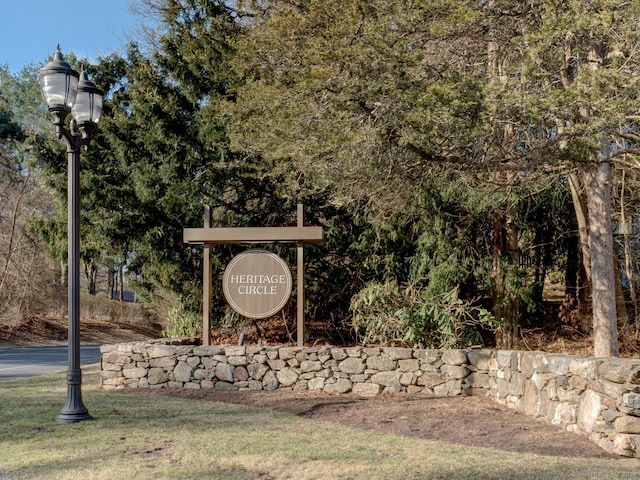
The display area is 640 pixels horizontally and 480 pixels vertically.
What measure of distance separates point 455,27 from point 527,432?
5438mm

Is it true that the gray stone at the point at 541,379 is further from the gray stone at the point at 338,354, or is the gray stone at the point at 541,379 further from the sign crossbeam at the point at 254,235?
the sign crossbeam at the point at 254,235

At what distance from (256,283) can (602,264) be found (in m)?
5.50

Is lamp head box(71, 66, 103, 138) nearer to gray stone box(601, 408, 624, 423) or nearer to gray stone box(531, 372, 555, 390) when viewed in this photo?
gray stone box(531, 372, 555, 390)

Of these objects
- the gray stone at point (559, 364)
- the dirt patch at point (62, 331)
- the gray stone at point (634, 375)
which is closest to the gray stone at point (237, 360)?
the gray stone at point (559, 364)

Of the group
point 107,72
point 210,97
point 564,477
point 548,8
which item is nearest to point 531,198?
point 548,8

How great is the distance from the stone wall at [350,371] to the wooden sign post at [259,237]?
561mm

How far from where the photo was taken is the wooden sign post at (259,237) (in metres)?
10.3

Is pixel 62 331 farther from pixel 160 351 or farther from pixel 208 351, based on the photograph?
pixel 208 351

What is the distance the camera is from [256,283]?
1067cm

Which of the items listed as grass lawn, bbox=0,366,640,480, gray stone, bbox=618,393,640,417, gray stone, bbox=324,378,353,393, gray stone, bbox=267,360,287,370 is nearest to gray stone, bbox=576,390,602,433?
gray stone, bbox=618,393,640,417

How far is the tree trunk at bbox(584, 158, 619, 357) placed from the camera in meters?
9.17

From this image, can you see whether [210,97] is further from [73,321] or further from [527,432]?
[527,432]

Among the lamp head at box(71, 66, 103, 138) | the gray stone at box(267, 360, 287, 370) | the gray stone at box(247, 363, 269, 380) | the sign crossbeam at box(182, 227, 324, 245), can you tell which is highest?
the lamp head at box(71, 66, 103, 138)

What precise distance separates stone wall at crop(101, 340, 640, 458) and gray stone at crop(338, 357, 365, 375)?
16mm
